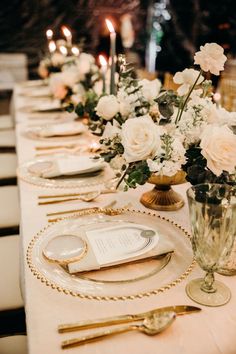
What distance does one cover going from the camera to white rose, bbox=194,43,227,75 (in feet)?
3.26

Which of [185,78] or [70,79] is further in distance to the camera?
[70,79]

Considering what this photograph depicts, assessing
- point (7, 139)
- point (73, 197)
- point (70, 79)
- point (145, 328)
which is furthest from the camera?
point (7, 139)

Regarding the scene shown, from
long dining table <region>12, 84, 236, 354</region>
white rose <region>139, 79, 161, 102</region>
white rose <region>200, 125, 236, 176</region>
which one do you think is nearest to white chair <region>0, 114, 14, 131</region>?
white rose <region>139, 79, 161, 102</region>

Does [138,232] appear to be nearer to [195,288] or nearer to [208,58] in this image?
[195,288]

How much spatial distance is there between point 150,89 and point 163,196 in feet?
1.17

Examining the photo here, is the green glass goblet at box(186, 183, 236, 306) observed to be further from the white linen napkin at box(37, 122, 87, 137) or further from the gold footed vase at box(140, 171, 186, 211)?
the white linen napkin at box(37, 122, 87, 137)

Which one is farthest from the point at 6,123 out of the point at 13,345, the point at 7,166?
the point at 13,345

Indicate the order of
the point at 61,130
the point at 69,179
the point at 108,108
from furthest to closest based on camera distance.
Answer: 1. the point at 61,130
2. the point at 69,179
3. the point at 108,108

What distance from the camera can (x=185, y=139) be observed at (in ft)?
3.49

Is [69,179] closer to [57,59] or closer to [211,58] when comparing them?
[211,58]

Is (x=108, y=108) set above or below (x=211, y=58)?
below

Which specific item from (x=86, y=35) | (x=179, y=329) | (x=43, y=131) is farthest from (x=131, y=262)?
(x=86, y=35)

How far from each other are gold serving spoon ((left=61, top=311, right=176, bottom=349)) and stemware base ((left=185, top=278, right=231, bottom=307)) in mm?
112

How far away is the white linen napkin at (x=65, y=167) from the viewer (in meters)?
1.57
